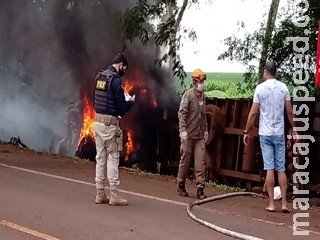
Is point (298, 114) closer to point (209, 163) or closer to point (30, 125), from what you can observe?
point (209, 163)

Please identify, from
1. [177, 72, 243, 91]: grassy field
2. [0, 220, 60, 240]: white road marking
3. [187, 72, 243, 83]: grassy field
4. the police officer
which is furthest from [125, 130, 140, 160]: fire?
[0, 220, 60, 240]: white road marking

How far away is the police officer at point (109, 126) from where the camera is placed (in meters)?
7.74

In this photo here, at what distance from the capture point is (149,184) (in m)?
10.4

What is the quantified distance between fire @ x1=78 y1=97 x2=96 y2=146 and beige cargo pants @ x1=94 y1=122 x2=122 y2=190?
8148mm

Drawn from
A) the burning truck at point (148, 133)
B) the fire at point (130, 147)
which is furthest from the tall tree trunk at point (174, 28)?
the fire at point (130, 147)

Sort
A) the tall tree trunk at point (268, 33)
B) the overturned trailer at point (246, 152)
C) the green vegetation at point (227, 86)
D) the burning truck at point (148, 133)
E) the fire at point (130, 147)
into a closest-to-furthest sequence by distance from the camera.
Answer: the overturned trailer at point (246, 152) < the burning truck at point (148, 133) < the tall tree trunk at point (268, 33) < the fire at point (130, 147) < the green vegetation at point (227, 86)

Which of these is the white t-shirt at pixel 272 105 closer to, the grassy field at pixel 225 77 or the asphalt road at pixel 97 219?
the asphalt road at pixel 97 219

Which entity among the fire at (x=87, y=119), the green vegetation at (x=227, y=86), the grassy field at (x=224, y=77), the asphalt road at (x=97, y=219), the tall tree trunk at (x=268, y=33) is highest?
the tall tree trunk at (x=268, y=33)

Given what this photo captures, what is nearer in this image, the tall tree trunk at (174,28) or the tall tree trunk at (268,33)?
the tall tree trunk at (268,33)

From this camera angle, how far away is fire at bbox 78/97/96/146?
16.1 metres

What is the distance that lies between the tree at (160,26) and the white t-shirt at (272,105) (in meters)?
6.93

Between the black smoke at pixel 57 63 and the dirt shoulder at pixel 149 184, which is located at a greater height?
the black smoke at pixel 57 63

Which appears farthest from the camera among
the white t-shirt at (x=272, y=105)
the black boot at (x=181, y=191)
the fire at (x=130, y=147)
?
the fire at (x=130, y=147)

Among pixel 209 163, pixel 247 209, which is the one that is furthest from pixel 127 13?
pixel 247 209
